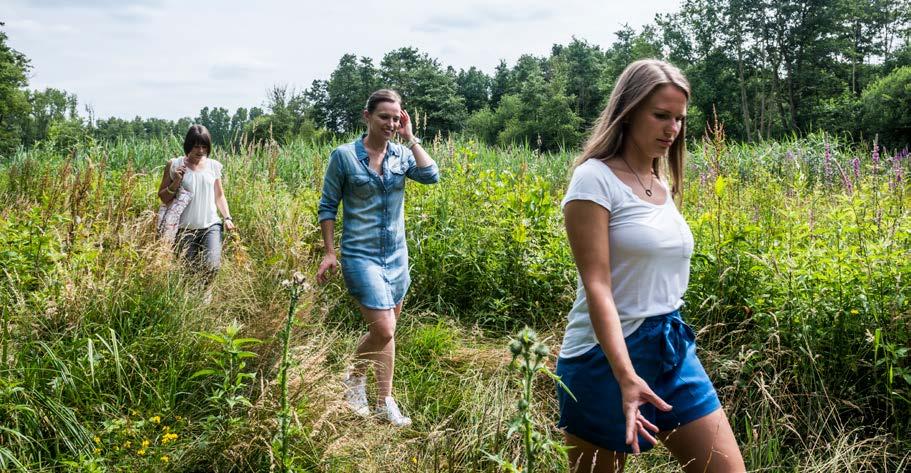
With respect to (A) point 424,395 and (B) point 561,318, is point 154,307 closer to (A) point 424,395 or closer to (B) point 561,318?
(A) point 424,395

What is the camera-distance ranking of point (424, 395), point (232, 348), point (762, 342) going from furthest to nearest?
1. point (424, 395)
2. point (762, 342)
3. point (232, 348)

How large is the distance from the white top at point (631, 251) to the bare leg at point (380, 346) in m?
1.78

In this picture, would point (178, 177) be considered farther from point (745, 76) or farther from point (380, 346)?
point (745, 76)

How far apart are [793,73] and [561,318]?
156 feet

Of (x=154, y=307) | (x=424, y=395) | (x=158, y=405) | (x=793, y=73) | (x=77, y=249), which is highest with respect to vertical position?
(x=793, y=73)

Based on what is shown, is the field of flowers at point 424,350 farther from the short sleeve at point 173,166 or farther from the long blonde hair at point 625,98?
the long blonde hair at point 625,98

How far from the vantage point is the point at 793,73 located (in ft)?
150

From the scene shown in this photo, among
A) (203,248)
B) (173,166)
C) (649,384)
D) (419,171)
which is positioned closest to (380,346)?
(419,171)

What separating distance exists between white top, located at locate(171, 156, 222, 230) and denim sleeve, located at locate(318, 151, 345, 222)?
1907mm

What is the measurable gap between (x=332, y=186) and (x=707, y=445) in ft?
7.97

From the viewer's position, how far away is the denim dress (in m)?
3.68

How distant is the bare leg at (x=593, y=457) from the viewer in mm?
1986

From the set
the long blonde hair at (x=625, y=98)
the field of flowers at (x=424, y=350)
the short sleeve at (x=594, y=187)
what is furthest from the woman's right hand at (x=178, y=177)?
the short sleeve at (x=594, y=187)

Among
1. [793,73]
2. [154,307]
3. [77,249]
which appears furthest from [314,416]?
[793,73]
